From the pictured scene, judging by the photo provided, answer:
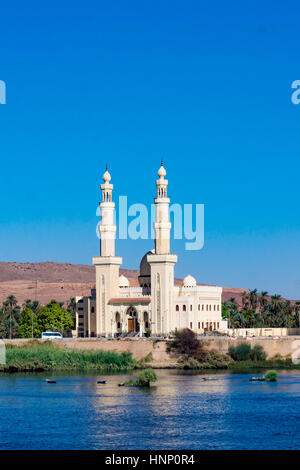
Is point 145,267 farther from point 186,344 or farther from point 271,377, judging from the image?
point 271,377

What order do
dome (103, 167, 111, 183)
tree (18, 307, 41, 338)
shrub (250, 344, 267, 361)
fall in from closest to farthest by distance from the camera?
shrub (250, 344, 267, 361), dome (103, 167, 111, 183), tree (18, 307, 41, 338)

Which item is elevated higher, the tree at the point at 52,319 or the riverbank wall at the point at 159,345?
the tree at the point at 52,319

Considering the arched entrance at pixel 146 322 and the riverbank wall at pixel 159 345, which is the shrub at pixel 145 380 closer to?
the riverbank wall at pixel 159 345

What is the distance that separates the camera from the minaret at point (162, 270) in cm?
8738

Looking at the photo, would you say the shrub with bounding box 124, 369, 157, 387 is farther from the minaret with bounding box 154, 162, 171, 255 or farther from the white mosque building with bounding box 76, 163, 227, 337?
the minaret with bounding box 154, 162, 171, 255

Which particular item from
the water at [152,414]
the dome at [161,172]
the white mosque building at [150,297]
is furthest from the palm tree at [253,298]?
the water at [152,414]

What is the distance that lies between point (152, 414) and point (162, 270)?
39067 mm

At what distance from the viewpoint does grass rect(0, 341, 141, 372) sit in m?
76.5

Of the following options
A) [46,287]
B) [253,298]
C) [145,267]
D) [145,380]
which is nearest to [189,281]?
[145,267]

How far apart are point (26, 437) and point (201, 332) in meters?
48.8

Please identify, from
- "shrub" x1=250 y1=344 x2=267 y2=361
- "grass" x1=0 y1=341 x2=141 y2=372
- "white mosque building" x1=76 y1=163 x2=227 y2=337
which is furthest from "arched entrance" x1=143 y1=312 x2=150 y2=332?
"shrub" x1=250 y1=344 x2=267 y2=361

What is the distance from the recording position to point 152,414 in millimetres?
48781

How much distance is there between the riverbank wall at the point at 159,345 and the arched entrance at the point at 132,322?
23.9ft

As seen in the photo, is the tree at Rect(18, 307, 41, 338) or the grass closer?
the grass
